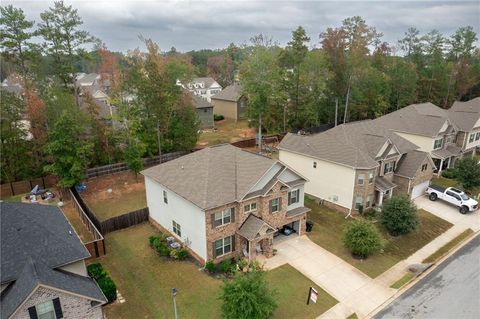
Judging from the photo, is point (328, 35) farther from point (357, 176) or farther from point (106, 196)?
point (106, 196)

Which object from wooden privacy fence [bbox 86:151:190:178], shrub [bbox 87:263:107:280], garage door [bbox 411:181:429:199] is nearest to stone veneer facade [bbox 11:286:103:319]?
shrub [bbox 87:263:107:280]

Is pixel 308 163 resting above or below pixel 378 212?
above

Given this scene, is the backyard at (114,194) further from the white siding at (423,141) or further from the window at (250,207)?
the white siding at (423,141)

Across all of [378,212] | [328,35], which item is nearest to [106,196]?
[378,212]

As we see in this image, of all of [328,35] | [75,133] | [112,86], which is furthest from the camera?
[328,35]

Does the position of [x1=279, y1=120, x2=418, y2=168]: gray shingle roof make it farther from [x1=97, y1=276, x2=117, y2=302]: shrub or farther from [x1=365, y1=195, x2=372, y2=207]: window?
[x1=97, y1=276, x2=117, y2=302]: shrub

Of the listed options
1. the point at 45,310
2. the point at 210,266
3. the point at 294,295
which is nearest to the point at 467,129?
the point at 294,295
